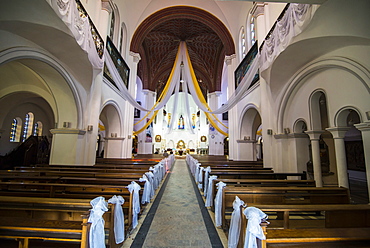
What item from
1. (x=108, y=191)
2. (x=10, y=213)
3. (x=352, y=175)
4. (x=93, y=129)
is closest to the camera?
(x=10, y=213)

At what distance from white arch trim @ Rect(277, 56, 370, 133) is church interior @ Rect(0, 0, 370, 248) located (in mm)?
35

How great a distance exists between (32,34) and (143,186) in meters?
4.56

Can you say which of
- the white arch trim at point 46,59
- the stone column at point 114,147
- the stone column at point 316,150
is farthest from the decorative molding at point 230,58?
the white arch trim at point 46,59

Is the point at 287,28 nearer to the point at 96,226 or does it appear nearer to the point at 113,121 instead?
the point at 96,226

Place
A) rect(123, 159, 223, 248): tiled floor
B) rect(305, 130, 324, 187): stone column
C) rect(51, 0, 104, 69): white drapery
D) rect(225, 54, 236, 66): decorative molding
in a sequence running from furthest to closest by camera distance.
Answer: rect(225, 54, 236, 66): decorative molding, rect(305, 130, 324, 187): stone column, rect(51, 0, 104, 69): white drapery, rect(123, 159, 223, 248): tiled floor

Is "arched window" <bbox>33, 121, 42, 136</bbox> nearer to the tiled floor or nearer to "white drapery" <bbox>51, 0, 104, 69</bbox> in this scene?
"white drapery" <bbox>51, 0, 104, 69</bbox>

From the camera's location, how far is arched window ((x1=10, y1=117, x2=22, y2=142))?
941 cm

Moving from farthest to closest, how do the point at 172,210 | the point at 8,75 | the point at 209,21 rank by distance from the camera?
the point at 209,21 < the point at 8,75 < the point at 172,210

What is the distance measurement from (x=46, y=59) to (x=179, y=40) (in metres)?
13.6

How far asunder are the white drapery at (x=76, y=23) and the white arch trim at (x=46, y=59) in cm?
101

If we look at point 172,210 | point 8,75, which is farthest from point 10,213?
point 8,75

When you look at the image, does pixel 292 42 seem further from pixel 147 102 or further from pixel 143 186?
pixel 147 102

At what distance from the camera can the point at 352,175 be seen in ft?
27.2

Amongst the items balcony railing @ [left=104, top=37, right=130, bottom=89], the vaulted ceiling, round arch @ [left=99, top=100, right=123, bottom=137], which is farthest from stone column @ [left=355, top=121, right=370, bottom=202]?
round arch @ [left=99, top=100, right=123, bottom=137]
